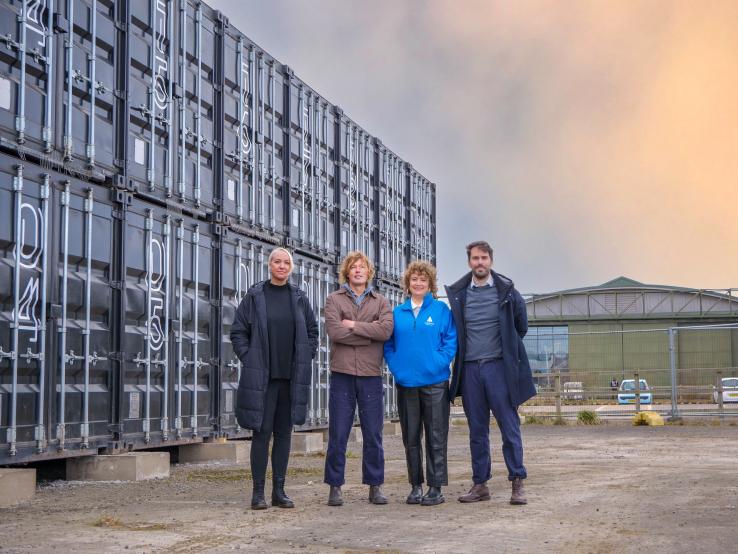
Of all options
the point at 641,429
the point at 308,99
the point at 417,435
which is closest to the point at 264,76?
the point at 308,99

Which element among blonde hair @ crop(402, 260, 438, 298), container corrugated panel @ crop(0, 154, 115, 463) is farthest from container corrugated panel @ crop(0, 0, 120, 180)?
blonde hair @ crop(402, 260, 438, 298)

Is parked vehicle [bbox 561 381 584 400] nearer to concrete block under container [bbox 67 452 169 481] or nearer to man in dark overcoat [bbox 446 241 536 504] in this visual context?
concrete block under container [bbox 67 452 169 481]

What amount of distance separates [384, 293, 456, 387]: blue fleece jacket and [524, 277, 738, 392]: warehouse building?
52.1 ft

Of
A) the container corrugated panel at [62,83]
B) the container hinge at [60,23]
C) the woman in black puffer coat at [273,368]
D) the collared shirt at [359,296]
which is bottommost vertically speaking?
the woman in black puffer coat at [273,368]

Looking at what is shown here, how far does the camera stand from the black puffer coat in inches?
272

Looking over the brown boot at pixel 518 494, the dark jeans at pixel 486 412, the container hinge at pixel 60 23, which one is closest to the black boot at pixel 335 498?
the dark jeans at pixel 486 412

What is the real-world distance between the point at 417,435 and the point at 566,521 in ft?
4.84

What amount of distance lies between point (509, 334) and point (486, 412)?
2.14ft

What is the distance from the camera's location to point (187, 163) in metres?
10.7

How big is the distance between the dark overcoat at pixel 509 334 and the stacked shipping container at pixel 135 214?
3.40 meters

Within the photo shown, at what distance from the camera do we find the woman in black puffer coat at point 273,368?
6.91 metres

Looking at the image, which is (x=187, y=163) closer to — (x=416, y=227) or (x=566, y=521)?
(x=566, y=521)

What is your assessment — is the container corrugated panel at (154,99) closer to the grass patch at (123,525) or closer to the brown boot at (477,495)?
Answer: the grass patch at (123,525)

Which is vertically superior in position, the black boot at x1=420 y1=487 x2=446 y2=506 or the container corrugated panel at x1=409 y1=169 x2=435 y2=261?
the container corrugated panel at x1=409 y1=169 x2=435 y2=261
